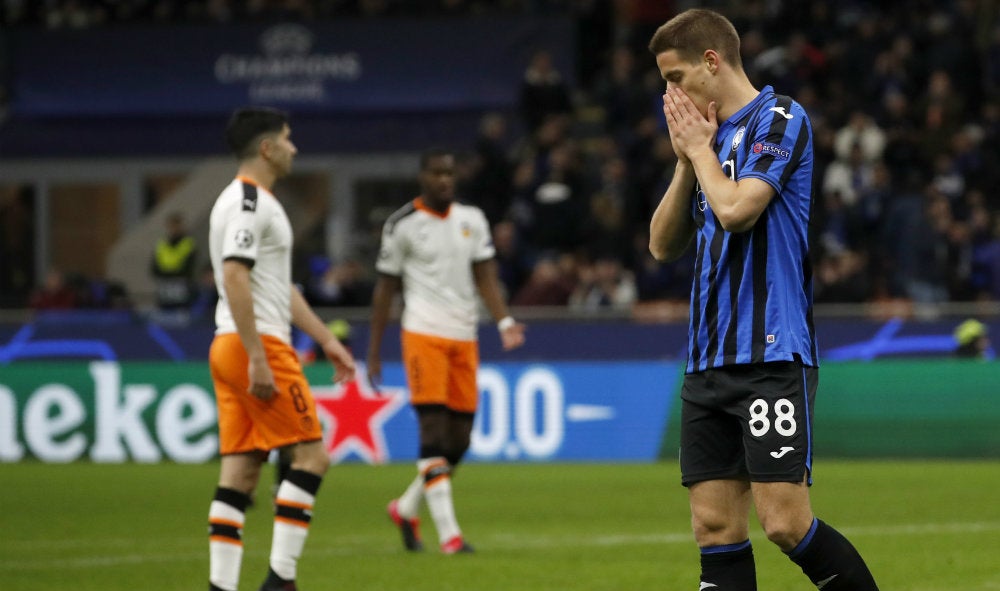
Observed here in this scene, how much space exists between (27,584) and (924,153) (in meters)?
14.4

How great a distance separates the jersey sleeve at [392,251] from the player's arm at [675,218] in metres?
5.38

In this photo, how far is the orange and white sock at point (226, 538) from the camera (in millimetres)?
7445

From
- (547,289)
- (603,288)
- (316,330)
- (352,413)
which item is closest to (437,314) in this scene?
(316,330)

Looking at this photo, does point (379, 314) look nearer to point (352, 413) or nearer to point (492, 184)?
point (352, 413)

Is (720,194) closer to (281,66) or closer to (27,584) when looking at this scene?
(27,584)

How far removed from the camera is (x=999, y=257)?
18.9m

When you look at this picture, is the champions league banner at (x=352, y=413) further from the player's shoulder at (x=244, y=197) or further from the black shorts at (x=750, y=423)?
the black shorts at (x=750, y=423)

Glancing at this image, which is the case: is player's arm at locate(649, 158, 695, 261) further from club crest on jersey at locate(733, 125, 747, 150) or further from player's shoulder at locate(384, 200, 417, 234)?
player's shoulder at locate(384, 200, 417, 234)

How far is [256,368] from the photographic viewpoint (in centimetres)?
740

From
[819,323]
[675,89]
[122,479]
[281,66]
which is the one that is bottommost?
[122,479]

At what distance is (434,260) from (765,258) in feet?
18.9

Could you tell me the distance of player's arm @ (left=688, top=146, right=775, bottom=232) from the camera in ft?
17.1

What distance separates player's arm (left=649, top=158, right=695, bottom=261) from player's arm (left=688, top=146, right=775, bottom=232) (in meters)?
0.20

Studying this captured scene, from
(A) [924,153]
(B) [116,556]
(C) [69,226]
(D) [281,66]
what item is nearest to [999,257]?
(A) [924,153]
